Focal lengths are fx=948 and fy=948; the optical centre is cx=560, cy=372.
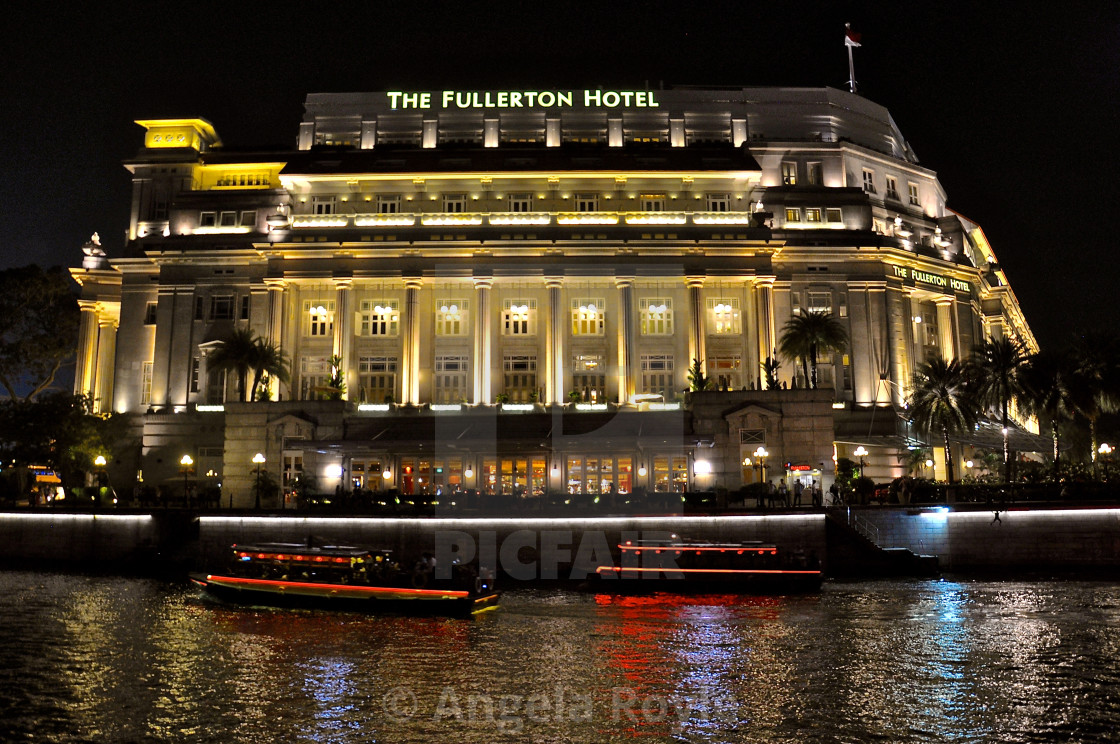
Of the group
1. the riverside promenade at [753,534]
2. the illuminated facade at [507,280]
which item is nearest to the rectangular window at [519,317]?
the illuminated facade at [507,280]

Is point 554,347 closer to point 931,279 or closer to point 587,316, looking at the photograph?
point 587,316

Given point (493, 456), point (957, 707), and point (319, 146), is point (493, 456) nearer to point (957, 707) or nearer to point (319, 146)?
point (319, 146)

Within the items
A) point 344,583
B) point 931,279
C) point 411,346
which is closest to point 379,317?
point 411,346

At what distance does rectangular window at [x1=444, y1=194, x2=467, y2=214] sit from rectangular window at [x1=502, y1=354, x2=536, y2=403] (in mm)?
13563

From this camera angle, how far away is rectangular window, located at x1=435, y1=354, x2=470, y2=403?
74.7 metres

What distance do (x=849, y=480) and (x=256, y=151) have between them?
58.1m

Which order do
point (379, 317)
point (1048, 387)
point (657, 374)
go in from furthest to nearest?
point (379, 317), point (657, 374), point (1048, 387)

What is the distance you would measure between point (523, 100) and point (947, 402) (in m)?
45.0

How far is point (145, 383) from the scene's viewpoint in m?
81.1

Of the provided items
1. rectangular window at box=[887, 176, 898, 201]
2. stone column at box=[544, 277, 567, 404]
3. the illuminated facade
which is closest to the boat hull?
the illuminated facade

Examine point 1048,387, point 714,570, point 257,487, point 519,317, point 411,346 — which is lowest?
point 714,570

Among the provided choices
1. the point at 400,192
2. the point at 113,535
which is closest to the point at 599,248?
the point at 400,192

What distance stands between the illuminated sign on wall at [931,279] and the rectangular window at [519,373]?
106 feet

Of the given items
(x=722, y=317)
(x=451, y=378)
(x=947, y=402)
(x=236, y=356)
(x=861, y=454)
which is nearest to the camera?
(x=947, y=402)
